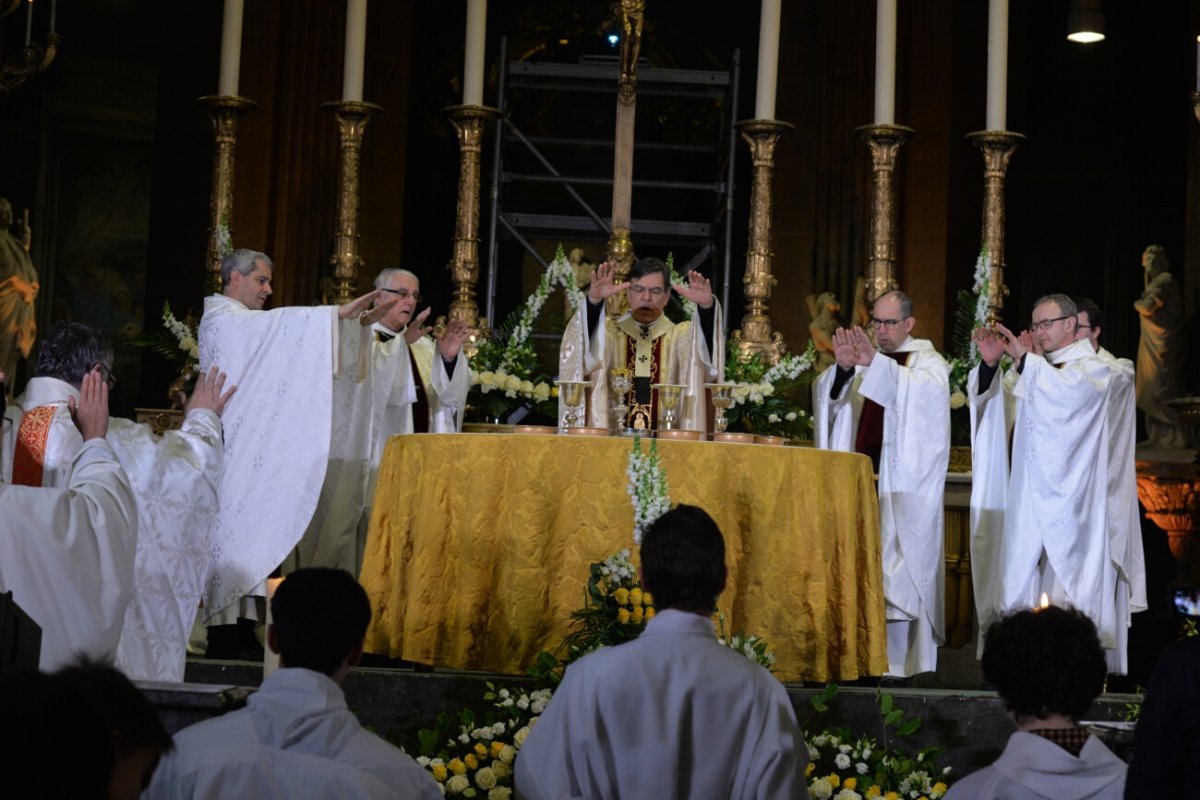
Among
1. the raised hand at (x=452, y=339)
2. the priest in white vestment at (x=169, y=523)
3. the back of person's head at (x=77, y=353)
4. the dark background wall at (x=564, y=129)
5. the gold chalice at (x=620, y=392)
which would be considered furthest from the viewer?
the dark background wall at (x=564, y=129)

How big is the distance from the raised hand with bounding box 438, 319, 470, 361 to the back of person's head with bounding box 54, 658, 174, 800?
5030 millimetres

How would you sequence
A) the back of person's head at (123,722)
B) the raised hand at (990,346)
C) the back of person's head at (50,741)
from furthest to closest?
1. the raised hand at (990,346)
2. the back of person's head at (123,722)
3. the back of person's head at (50,741)

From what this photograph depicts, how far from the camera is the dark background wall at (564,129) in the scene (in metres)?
9.45

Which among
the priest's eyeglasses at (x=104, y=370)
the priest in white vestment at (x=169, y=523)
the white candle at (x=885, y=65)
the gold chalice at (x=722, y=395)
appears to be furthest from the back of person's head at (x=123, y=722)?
the white candle at (x=885, y=65)

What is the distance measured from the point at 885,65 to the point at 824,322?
7.44 feet

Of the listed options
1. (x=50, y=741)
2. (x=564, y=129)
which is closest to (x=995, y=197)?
(x=564, y=129)

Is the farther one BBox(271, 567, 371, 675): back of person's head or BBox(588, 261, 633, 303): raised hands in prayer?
BBox(588, 261, 633, 303): raised hands in prayer

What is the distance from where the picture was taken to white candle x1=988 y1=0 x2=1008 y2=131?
7512mm

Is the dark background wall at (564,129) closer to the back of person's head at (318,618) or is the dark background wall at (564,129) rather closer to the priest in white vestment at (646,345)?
the priest in white vestment at (646,345)

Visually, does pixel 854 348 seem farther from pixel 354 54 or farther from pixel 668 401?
pixel 354 54

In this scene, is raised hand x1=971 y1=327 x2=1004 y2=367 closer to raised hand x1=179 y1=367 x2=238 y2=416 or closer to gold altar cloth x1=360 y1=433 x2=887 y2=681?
Result: gold altar cloth x1=360 y1=433 x2=887 y2=681

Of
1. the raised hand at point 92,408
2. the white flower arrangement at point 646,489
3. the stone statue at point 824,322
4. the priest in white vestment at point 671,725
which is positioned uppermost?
the stone statue at point 824,322

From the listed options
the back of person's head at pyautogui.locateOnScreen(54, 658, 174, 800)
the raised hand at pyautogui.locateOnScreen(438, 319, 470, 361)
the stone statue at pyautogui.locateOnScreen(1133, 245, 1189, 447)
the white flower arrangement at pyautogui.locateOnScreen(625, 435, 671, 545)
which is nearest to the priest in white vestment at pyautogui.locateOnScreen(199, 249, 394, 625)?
the raised hand at pyautogui.locateOnScreen(438, 319, 470, 361)

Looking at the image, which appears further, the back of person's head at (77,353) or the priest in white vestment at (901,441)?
the priest in white vestment at (901,441)
